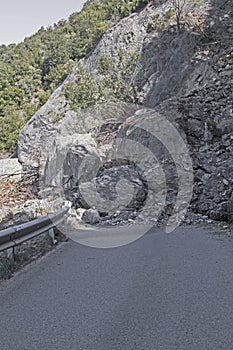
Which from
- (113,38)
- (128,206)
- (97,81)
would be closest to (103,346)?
(128,206)

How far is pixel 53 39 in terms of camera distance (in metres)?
53.3

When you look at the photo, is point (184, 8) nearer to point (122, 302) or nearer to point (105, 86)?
point (105, 86)

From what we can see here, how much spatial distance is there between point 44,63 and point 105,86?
29728mm

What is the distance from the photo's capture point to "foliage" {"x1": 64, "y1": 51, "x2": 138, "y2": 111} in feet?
84.8

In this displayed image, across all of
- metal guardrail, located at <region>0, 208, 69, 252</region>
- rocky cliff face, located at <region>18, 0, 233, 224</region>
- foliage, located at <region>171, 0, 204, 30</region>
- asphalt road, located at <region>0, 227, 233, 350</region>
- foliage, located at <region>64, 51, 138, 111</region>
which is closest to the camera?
asphalt road, located at <region>0, 227, 233, 350</region>

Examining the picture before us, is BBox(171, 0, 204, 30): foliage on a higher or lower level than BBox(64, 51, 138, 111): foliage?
higher

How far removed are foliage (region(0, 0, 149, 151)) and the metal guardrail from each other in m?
32.9

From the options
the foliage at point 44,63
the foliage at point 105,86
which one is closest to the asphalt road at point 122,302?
the foliage at point 105,86

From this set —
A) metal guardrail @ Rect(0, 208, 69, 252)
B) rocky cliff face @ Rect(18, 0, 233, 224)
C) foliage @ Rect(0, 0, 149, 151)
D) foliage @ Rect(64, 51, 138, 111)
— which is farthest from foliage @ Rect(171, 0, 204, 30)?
metal guardrail @ Rect(0, 208, 69, 252)

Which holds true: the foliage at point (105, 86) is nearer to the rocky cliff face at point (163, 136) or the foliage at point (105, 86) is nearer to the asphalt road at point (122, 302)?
the rocky cliff face at point (163, 136)

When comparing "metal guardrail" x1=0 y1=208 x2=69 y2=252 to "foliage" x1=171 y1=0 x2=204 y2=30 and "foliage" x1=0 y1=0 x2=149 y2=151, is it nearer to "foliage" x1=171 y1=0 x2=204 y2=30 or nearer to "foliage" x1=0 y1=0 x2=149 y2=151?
"foliage" x1=171 y1=0 x2=204 y2=30

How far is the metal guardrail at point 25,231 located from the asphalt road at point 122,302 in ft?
1.49

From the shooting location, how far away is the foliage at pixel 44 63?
4241 cm

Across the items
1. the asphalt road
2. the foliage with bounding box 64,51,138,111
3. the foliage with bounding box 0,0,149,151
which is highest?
the foliage with bounding box 0,0,149,151
